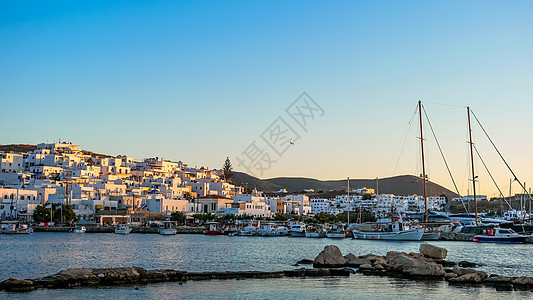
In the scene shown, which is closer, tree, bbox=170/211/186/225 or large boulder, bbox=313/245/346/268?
large boulder, bbox=313/245/346/268

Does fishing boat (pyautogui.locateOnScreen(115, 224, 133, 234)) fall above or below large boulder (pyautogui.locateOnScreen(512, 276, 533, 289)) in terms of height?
below

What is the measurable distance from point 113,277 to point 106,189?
269 ft

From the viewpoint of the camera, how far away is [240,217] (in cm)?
10212

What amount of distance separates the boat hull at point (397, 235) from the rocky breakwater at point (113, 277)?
4192cm

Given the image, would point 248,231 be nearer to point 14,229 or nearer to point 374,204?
point 14,229

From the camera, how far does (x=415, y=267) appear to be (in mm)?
29297

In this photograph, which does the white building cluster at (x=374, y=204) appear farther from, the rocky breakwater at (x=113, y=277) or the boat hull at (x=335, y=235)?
the rocky breakwater at (x=113, y=277)

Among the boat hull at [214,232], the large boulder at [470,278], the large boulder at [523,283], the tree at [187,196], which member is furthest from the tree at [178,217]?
the large boulder at [523,283]

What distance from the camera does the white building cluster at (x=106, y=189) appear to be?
94375mm

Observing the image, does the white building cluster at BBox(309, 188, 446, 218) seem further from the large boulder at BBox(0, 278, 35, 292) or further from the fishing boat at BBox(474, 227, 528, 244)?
the large boulder at BBox(0, 278, 35, 292)

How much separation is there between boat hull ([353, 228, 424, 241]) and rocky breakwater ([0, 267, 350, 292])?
1650 inches

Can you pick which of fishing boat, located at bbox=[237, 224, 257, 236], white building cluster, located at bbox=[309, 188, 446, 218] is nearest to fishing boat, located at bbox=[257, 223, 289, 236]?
fishing boat, located at bbox=[237, 224, 257, 236]

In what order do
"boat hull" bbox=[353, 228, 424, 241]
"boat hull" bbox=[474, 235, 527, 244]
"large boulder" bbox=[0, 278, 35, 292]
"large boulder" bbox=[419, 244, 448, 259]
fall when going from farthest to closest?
"boat hull" bbox=[353, 228, 424, 241], "boat hull" bbox=[474, 235, 527, 244], "large boulder" bbox=[419, 244, 448, 259], "large boulder" bbox=[0, 278, 35, 292]

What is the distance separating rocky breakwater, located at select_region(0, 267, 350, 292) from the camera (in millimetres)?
22031
